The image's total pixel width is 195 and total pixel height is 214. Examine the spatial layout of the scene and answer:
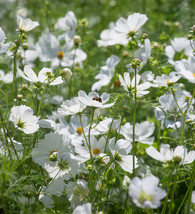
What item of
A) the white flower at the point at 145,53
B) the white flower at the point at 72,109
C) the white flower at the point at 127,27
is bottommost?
the white flower at the point at 72,109

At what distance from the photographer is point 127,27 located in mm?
1083

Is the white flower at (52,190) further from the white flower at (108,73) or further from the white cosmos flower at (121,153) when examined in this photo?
the white flower at (108,73)

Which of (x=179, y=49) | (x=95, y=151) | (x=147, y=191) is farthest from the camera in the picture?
(x=179, y=49)

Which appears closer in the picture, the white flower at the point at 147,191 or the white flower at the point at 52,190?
the white flower at the point at 147,191

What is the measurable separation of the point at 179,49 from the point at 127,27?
0.26 m

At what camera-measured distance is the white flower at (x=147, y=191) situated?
1.92 feet

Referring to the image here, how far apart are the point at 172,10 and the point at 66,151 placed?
1216mm

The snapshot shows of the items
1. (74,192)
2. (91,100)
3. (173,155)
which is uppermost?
(91,100)

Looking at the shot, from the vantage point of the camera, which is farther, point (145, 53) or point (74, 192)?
point (145, 53)

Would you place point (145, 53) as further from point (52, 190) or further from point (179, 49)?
point (52, 190)

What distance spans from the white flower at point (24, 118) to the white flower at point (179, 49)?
601 mm

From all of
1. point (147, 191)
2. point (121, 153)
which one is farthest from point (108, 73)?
point (147, 191)

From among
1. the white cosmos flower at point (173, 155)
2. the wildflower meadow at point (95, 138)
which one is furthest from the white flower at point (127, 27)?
the white cosmos flower at point (173, 155)

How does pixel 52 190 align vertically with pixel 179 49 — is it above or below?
below
